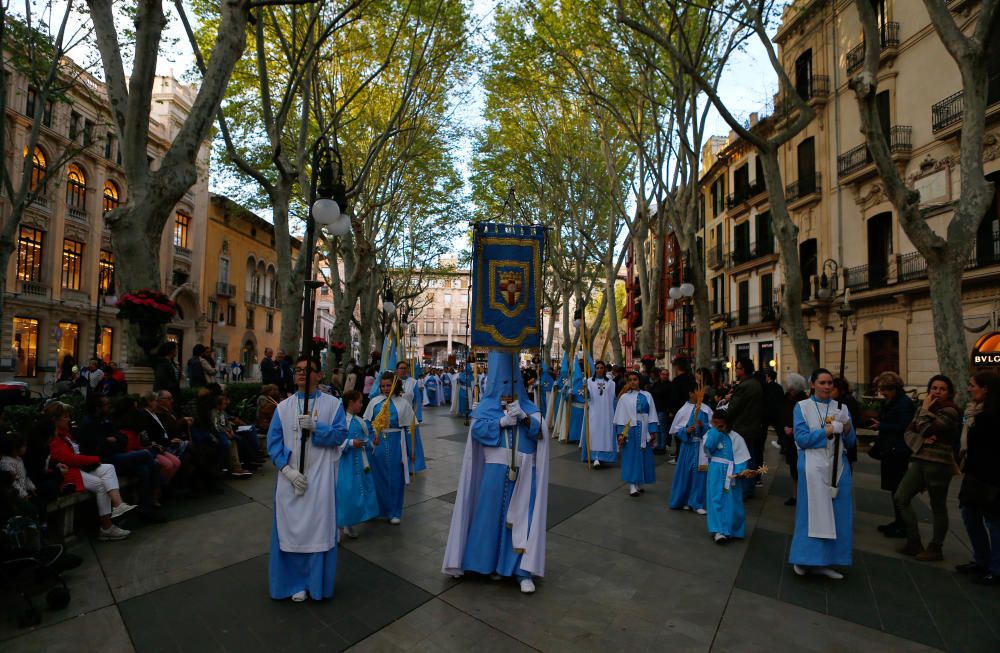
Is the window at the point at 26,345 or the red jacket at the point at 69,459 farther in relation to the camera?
the window at the point at 26,345

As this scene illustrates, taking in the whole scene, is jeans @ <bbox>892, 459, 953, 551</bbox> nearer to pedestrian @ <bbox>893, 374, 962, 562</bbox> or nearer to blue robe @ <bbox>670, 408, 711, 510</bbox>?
pedestrian @ <bbox>893, 374, 962, 562</bbox>

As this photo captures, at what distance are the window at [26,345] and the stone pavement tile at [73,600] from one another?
24886mm

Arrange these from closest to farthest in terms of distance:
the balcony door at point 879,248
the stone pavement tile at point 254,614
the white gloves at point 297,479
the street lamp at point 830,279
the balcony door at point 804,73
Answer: the stone pavement tile at point 254,614 → the white gloves at point 297,479 → the balcony door at point 879,248 → the street lamp at point 830,279 → the balcony door at point 804,73

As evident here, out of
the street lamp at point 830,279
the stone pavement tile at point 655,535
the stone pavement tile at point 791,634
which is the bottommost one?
the stone pavement tile at point 655,535

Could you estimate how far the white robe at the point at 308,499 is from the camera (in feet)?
13.2

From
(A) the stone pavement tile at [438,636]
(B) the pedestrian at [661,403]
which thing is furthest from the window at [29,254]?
(A) the stone pavement tile at [438,636]

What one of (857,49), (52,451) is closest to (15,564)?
(52,451)

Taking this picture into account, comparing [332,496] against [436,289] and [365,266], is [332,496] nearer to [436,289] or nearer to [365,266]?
[365,266]

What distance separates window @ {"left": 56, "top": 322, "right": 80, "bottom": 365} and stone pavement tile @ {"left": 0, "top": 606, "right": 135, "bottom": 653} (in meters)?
26.6

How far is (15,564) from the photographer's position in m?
3.62

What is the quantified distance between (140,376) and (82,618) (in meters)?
4.75

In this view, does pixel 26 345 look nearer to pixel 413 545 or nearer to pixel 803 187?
pixel 413 545

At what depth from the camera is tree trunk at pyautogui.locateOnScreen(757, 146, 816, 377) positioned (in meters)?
9.54

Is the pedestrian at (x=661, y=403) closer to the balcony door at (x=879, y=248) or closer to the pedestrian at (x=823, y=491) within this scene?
the pedestrian at (x=823, y=491)
